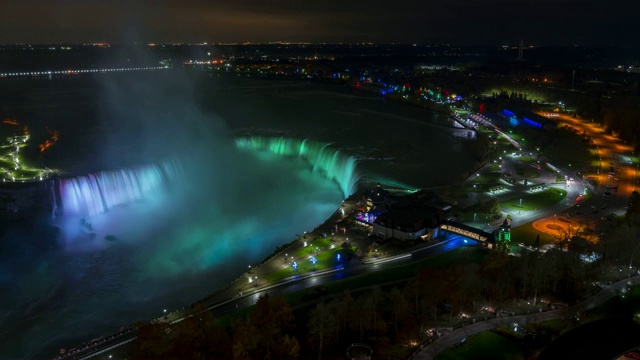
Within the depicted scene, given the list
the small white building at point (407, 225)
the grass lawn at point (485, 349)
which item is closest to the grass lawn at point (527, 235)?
the small white building at point (407, 225)

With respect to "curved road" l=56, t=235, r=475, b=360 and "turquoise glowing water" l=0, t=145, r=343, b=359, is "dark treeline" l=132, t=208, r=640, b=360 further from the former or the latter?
"turquoise glowing water" l=0, t=145, r=343, b=359

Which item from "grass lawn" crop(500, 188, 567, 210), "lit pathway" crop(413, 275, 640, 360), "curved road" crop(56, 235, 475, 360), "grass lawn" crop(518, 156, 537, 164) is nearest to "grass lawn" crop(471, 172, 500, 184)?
"grass lawn" crop(500, 188, 567, 210)

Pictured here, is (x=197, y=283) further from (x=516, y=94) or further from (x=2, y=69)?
(x=2, y=69)

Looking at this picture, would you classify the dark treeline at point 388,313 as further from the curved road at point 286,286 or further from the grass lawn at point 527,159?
the grass lawn at point 527,159

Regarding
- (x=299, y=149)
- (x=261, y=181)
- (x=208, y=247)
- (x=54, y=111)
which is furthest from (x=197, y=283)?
(x=54, y=111)

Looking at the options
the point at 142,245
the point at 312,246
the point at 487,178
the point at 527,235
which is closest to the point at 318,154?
the point at 487,178
